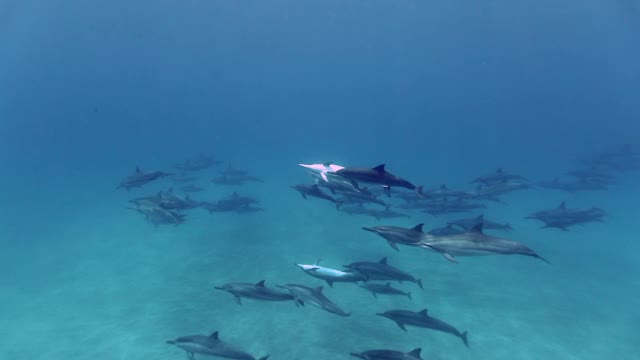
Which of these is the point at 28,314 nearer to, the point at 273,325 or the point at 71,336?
the point at 71,336

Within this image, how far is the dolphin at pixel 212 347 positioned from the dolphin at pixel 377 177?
13.3 ft

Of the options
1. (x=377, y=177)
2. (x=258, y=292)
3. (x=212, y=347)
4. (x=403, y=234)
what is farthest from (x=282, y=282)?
(x=377, y=177)

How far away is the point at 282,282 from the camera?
15.5 m

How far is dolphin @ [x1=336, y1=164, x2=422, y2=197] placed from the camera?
8539 millimetres

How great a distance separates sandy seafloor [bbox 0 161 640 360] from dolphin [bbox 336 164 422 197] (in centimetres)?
460

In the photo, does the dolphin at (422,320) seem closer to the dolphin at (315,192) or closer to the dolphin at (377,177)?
the dolphin at (377,177)

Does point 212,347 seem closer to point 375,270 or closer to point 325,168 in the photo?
point 375,270

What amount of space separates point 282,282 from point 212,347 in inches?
265

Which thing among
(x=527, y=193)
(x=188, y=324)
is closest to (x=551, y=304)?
(x=188, y=324)

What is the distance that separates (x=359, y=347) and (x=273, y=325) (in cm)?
254

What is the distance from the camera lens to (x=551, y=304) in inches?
561

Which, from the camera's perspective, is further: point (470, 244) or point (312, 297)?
point (312, 297)

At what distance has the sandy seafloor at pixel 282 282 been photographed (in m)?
11.5

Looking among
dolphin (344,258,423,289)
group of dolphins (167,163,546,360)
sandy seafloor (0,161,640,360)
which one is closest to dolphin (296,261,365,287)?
group of dolphins (167,163,546,360)
